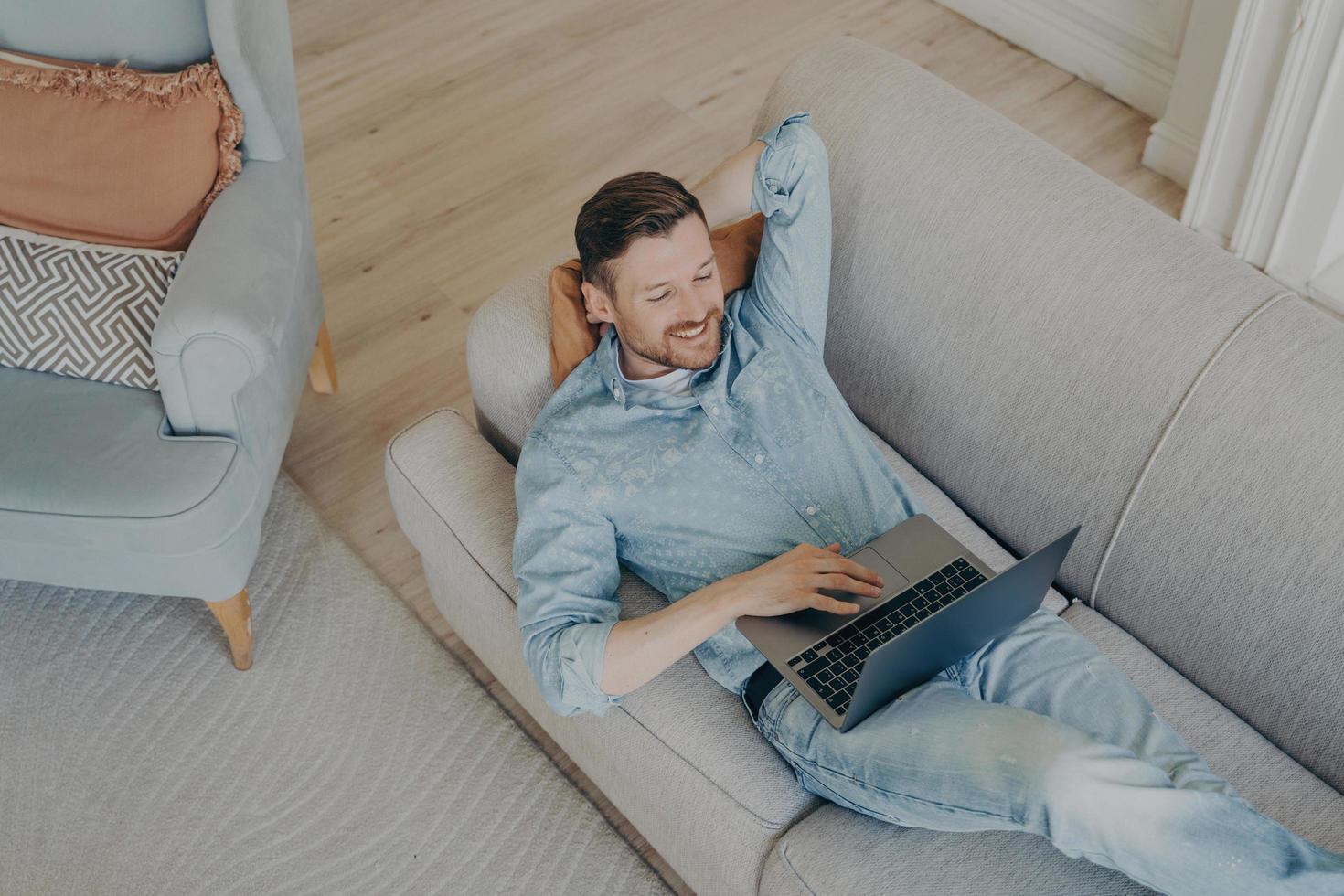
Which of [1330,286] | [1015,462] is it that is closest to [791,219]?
[1015,462]

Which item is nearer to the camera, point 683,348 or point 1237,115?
point 683,348

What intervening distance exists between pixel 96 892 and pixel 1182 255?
1.78 meters

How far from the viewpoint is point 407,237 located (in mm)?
2855

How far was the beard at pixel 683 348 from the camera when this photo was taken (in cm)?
160

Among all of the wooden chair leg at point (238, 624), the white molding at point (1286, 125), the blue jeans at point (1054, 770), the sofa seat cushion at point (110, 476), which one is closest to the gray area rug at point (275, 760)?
the wooden chair leg at point (238, 624)

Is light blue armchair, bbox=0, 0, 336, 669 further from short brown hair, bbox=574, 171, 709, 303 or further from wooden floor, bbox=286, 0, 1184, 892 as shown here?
short brown hair, bbox=574, 171, 709, 303

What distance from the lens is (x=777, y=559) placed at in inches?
57.2

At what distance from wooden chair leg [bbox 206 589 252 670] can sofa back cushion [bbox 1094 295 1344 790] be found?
1.37 m

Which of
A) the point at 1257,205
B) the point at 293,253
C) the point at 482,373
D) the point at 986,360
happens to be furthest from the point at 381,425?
the point at 1257,205

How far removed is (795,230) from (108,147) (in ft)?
3.74

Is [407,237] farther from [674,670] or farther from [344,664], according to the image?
[674,670]

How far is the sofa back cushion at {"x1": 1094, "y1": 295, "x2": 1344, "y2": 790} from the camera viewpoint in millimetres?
1425

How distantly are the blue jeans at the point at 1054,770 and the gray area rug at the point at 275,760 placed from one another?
0.54 meters

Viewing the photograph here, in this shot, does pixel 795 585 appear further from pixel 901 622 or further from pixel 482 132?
pixel 482 132
